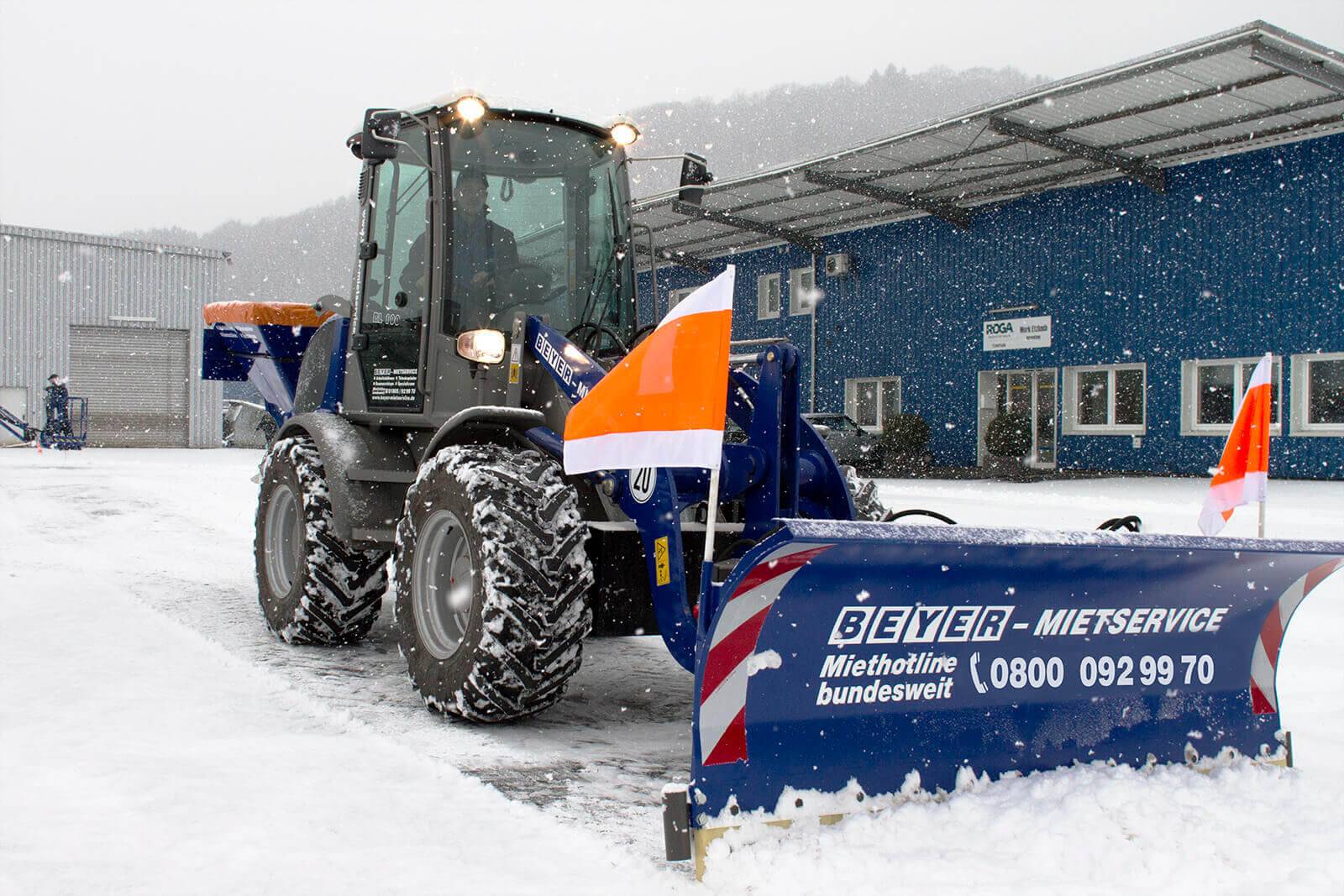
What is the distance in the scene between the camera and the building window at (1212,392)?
70.0ft

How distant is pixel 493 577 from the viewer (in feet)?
13.5

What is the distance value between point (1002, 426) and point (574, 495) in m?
19.8

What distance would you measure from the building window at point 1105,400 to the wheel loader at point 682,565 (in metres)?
19.2

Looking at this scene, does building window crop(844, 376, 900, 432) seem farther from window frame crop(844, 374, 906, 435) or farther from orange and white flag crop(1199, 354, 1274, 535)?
orange and white flag crop(1199, 354, 1274, 535)

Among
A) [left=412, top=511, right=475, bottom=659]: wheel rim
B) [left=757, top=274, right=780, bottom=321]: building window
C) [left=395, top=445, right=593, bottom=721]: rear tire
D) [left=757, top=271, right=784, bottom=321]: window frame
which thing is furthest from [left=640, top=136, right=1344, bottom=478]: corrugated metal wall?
[left=395, top=445, right=593, bottom=721]: rear tire

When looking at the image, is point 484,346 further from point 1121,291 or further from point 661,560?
point 1121,291

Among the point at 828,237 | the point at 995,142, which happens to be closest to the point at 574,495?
the point at 995,142

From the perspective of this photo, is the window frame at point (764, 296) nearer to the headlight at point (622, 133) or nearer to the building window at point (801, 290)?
the building window at point (801, 290)

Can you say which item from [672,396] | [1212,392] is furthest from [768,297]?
[672,396]

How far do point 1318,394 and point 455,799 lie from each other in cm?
2075

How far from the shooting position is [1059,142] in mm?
21031

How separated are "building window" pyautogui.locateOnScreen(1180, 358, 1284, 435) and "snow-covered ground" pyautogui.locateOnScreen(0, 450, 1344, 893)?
16.5 meters

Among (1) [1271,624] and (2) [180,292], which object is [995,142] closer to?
(1) [1271,624]

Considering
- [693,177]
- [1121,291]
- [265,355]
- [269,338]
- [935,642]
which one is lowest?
[935,642]
